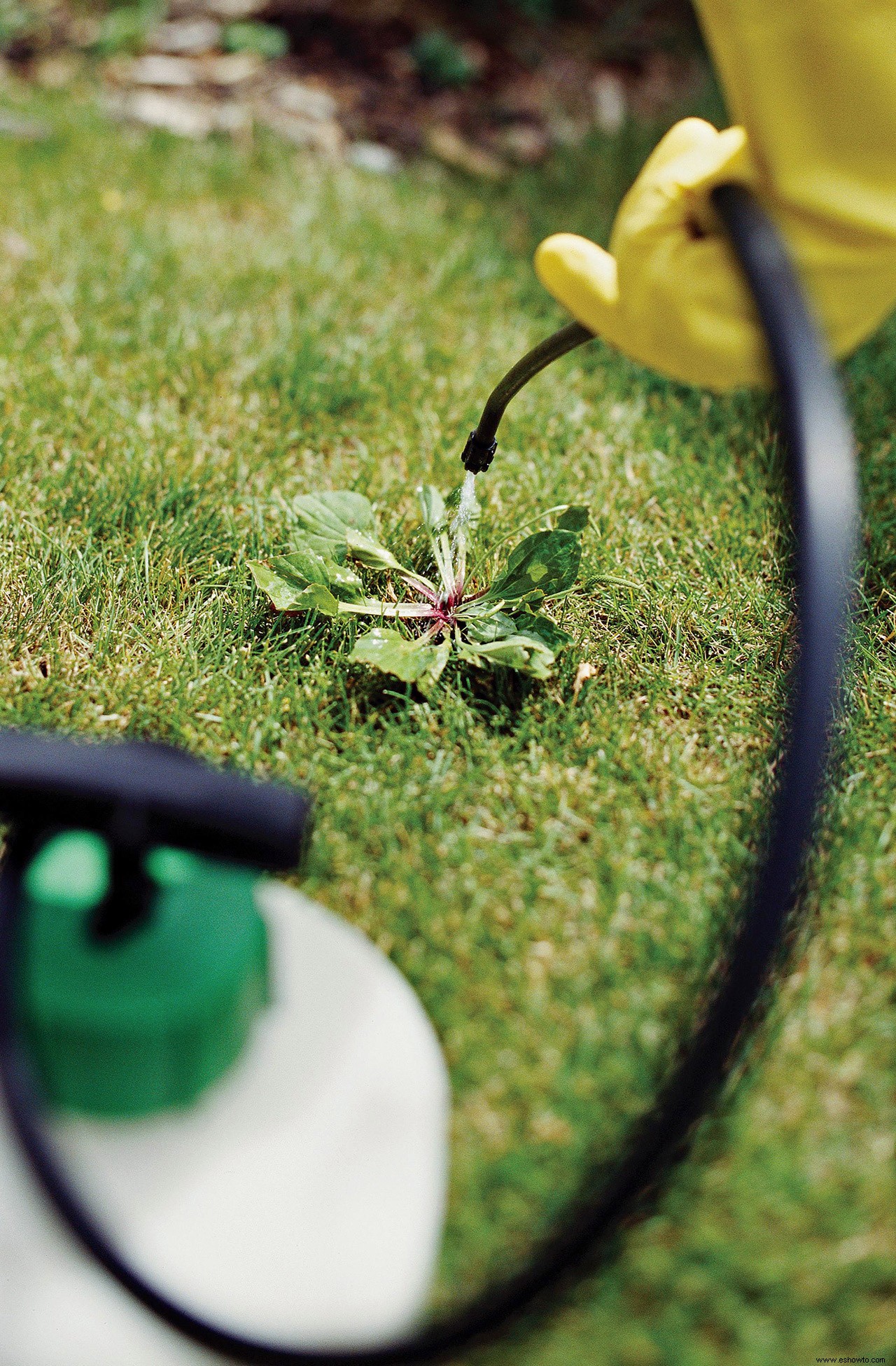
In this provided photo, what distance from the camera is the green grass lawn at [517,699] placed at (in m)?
0.88

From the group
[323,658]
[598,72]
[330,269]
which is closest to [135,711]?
[323,658]

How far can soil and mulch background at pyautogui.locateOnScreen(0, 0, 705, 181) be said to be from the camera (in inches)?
99.3

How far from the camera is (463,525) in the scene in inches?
48.3

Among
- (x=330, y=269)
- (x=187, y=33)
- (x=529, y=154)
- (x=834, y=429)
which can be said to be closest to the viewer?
(x=834, y=429)

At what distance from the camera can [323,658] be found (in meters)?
1.28

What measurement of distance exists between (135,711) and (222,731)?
0.36ft

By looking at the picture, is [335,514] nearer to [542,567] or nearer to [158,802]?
[542,567]

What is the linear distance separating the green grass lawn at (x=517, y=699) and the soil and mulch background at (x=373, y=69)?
1.71 feet

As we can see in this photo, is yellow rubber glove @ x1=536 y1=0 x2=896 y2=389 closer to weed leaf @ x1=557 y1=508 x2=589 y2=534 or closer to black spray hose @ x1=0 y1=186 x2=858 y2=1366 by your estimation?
black spray hose @ x1=0 y1=186 x2=858 y2=1366

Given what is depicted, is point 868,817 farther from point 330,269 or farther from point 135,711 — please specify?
point 330,269

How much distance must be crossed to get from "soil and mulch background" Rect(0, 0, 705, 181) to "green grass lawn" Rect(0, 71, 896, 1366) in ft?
1.71

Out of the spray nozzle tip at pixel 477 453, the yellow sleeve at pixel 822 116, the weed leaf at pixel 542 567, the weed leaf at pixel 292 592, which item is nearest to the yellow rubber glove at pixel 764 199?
the yellow sleeve at pixel 822 116

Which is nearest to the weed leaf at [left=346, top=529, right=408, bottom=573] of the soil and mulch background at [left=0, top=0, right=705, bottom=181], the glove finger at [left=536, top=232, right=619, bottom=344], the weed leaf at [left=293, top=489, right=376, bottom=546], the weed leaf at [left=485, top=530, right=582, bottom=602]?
the weed leaf at [left=293, top=489, right=376, bottom=546]

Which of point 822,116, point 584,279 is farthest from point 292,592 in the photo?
point 822,116
